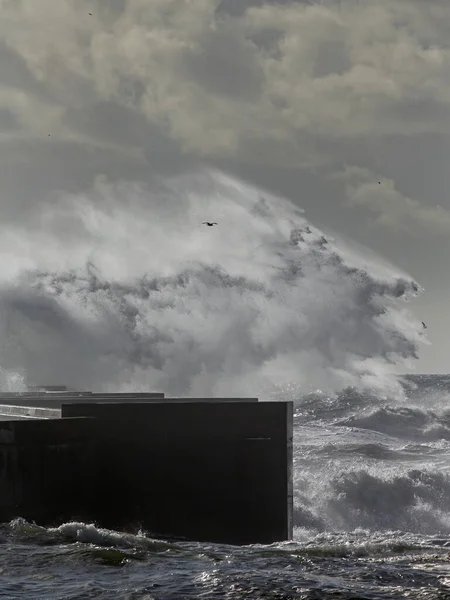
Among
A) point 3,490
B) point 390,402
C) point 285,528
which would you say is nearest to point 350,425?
point 390,402

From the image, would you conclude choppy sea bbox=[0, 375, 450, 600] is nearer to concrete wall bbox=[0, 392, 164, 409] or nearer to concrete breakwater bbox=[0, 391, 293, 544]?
concrete breakwater bbox=[0, 391, 293, 544]

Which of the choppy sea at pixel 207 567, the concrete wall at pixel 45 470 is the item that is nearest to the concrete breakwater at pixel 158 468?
the concrete wall at pixel 45 470

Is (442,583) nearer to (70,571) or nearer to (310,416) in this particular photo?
(70,571)

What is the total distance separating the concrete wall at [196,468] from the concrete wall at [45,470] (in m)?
A: 0.24

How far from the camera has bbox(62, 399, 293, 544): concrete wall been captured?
29.1 feet

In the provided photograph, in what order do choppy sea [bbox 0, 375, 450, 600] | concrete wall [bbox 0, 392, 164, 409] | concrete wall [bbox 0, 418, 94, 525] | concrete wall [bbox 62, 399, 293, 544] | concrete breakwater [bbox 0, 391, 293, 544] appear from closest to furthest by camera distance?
choppy sea [bbox 0, 375, 450, 600] < concrete wall [bbox 0, 418, 94, 525] < concrete breakwater [bbox 0, 391, 293, 544] < concrete wall [bbox 62, 399, 293, 544] < concrete wall [bbox 0, 392, 164, 409]

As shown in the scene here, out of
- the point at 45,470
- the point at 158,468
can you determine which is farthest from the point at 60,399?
the point at 45,470

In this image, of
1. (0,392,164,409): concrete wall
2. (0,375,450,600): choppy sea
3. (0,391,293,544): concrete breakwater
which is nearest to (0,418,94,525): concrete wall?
(0,391,293,544): concrete breakwater

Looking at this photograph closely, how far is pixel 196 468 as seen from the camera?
364 inches

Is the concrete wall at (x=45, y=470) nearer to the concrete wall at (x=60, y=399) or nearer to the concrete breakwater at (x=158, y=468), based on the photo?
the concrete breakwater at (x=158, y=468)

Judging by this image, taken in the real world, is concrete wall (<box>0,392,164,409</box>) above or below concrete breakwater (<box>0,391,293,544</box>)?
above

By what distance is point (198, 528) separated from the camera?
919cm

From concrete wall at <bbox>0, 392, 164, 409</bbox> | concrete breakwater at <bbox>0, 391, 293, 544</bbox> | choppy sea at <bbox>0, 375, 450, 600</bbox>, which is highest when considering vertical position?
concrete wall at <bbox>0, 392, 164, 409</bbox>

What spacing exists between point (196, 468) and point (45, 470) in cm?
171
